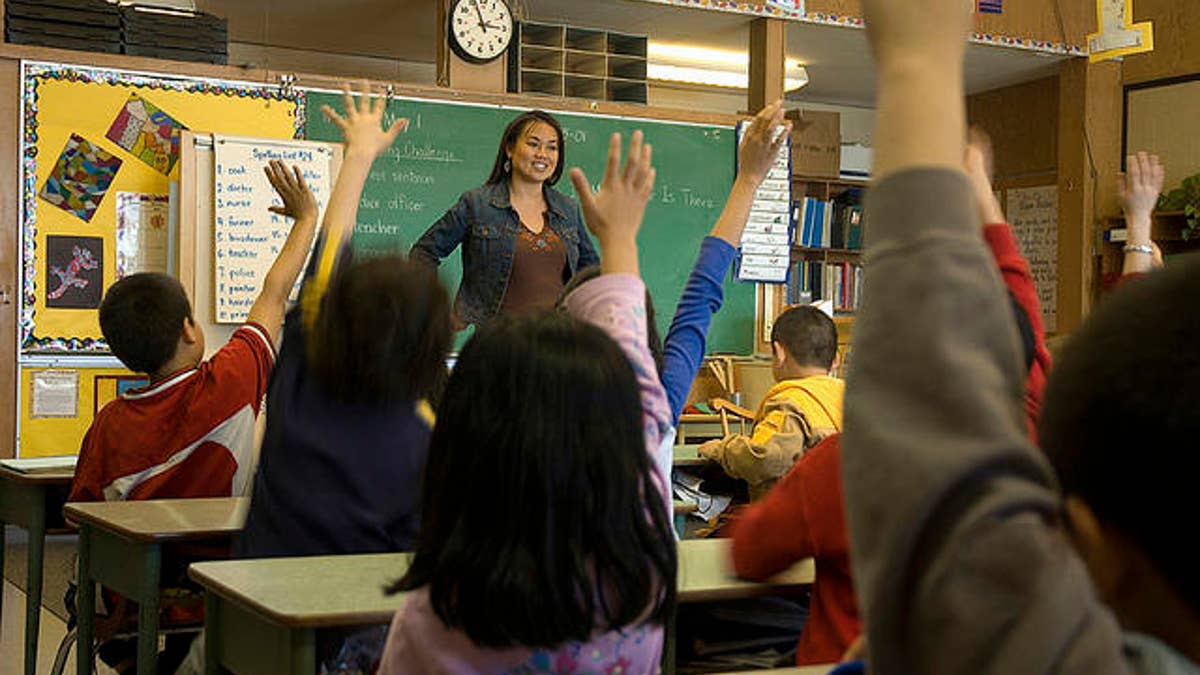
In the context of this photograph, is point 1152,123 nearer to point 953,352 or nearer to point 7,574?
point 7,574

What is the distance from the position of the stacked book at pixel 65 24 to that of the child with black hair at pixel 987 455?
6.19 m

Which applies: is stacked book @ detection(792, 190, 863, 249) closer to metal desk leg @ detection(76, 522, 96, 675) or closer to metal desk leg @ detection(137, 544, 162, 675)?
metal desk leg @ detection(76, 522, 96, 675)

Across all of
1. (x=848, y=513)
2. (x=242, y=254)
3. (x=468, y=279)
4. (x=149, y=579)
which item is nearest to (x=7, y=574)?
(x=242, y=254)

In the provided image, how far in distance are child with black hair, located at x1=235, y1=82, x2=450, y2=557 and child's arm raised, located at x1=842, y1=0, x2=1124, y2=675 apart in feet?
5.16

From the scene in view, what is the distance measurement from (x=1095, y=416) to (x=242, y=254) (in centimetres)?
589

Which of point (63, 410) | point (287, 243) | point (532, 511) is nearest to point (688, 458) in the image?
point (287, 243)

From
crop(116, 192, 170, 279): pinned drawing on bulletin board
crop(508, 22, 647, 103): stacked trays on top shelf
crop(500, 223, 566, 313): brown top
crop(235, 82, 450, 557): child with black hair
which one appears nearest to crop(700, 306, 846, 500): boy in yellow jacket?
crop(500, 223, 566, 313): brown top

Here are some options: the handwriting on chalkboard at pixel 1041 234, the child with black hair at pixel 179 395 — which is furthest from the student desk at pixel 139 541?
the handwriting on chalkboard at pixel 1041 234

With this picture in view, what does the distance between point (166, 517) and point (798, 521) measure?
1364 mm

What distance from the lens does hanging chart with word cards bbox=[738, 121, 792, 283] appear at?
307 inches

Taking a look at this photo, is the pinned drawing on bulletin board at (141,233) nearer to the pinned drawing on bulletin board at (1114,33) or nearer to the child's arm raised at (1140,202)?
the pinned drawing on bulletin board at (1114,33)

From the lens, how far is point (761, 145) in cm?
191

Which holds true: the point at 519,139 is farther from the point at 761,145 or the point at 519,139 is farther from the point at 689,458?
the point at 761,145

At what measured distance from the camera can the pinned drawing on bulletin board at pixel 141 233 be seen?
20.1ft
